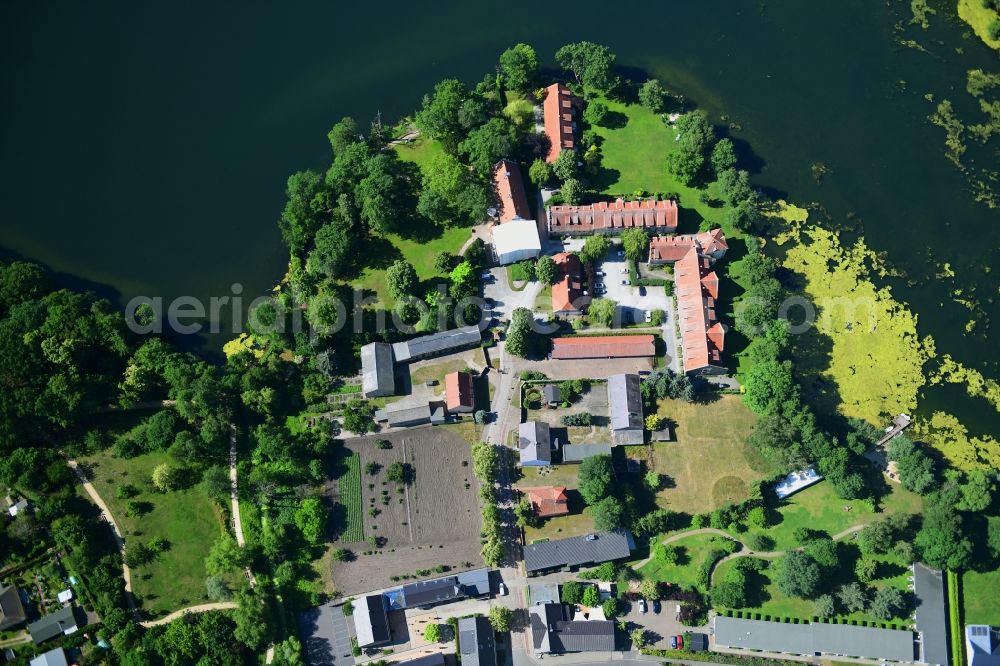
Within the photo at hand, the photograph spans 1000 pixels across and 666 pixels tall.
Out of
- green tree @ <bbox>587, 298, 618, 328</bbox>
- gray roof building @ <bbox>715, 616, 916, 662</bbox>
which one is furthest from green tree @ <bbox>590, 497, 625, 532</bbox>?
green tree @ <bbox>587, 298, 618, 328</bbox>

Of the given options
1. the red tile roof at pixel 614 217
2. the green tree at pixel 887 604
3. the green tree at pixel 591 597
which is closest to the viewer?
the green tree at pixel 887 604

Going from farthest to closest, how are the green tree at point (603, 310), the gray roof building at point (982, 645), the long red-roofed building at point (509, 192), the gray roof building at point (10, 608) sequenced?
the long red-roofed building at point (509, 192), the green tree at point (603, 310), the gray roof building at point (10, 608), the gray roof building at point (982, 645)

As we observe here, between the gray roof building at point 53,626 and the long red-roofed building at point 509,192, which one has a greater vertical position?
the long red-roofed building at point 509,192

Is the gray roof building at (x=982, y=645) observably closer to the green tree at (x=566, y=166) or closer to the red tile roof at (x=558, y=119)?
the green tree at (x=566, y=166)

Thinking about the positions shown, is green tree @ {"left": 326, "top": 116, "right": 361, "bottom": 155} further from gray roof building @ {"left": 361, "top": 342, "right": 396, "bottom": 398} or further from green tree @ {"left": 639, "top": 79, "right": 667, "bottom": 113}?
green tree @ {"left": 639, "top": 79, "right": 667, "bottom": 113}

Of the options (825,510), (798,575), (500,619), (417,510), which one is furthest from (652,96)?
(500,619)

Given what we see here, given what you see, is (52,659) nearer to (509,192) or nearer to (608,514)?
(608,514)

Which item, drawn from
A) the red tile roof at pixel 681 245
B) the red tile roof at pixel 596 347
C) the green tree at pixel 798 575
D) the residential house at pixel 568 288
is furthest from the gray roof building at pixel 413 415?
the green tree at pixel 798 575
